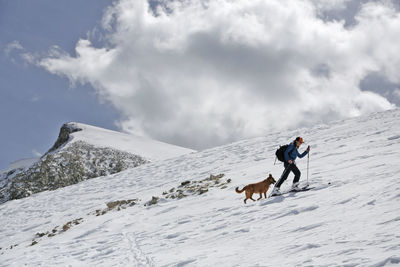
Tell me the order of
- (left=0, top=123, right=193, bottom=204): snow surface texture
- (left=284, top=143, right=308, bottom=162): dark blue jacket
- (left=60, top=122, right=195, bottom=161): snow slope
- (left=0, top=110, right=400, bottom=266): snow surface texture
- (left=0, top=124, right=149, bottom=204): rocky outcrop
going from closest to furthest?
(left=0, top=110, right=400, bottom=266): snow surface texture < (left=284, top=143, right=308, bottom=162): dark blue jacket < (left=0, top=124, right=149, bottom=204): rocky outcrop < (left=0, top=123, right=193, bottom=204): snow surface texture < (left=60, top=122, right=195, bottom=161): snow slope

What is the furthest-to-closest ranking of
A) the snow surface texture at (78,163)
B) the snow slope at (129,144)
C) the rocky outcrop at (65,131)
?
the rocky outcrop at (65,131) → the snow slope at (129,144) → the snow surface texture at (78,163)

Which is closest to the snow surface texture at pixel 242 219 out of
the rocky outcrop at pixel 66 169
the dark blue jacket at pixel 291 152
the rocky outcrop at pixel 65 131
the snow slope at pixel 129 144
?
the dark blue jacket at pixel 291 152

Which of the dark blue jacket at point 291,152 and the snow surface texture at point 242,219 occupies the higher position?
the dark blue jacket at point 291,152

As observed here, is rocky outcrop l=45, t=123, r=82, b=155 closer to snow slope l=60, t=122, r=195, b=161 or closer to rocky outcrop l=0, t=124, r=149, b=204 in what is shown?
snow slope l=60, t=122, r=195, b=161

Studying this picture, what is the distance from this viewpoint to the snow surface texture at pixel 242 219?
5.66m

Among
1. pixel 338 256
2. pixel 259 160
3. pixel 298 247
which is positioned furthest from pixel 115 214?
pixel 338 256

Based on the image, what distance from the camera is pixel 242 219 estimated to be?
29.9 feet

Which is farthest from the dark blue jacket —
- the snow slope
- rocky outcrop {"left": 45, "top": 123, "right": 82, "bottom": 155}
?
rocky outcrop {"left": 45, "top": 123, "right": 82, "bottom": 155}

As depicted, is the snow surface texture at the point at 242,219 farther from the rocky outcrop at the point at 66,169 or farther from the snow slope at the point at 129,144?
the snow slope at the point at 129,144

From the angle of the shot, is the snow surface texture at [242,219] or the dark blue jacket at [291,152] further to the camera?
the dark blue jacket at [291,152]

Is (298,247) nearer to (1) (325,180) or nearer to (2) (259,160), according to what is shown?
(1) (325,180)

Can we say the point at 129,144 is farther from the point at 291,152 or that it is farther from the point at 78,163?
the point at 291,152

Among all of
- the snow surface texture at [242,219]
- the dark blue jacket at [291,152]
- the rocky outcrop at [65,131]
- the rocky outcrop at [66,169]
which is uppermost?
the rocky outcrop at [65,131]

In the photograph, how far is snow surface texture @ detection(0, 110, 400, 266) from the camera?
223 inches
